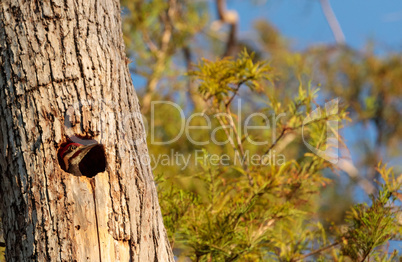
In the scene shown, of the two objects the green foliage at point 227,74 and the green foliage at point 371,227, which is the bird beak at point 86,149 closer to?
the green foliage at point 227,74

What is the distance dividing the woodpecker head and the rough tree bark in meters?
0.03

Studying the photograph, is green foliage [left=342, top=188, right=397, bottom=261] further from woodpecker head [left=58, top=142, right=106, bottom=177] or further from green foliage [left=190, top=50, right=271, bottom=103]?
woodpecker head [left=58, top=142, right=106, bottom=177]

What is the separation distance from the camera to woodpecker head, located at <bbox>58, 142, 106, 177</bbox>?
55.1 inches

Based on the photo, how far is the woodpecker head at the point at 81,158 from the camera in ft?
4.59

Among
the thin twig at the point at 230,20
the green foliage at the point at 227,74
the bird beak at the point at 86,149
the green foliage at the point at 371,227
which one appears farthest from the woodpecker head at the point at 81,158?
the thin twig at the point at 230,20

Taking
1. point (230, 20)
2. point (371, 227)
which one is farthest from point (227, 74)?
point (230, 20)

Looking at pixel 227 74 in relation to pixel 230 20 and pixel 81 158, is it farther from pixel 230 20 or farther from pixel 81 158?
pixel 230 20

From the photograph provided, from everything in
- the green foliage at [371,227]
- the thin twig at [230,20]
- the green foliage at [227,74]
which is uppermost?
the thin twig at [230,20]

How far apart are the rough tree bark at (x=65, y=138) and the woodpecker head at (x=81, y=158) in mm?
27

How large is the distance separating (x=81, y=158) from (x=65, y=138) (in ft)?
0.24

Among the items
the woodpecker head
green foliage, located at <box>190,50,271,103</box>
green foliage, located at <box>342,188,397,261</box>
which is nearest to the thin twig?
green foliage, located at <box>190,50,271,103</box>

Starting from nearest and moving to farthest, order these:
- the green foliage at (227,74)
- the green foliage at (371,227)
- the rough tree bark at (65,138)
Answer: the rough tree bark at (65,138), the green foliage at (371,227), the green foliage at (227,74)

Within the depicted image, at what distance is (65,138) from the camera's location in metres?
1.41

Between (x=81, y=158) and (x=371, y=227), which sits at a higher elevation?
(x=81, y=158)
